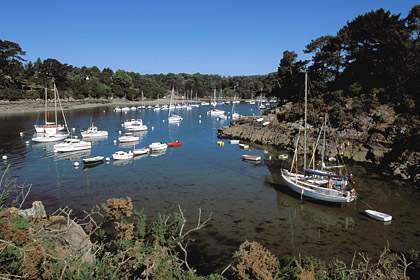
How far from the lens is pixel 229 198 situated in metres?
29.8

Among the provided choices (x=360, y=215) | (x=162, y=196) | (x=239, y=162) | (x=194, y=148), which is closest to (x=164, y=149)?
(x=194, y=148)

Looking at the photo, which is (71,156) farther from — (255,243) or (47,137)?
(255,243)

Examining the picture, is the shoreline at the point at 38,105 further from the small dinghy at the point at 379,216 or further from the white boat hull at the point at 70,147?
the small dinghy at the point at 379,216

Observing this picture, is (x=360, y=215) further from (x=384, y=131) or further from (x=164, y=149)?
(x=164, y=149)

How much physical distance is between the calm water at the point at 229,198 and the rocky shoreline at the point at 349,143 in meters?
3.27

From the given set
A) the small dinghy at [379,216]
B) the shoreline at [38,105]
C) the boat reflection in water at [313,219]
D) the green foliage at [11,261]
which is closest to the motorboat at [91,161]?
the boat reflection in water at [313,219]

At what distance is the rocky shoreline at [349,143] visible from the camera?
121 feet

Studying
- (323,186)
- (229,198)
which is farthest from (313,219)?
(229,198)

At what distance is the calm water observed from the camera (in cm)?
2138

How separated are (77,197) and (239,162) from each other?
23.1 meters

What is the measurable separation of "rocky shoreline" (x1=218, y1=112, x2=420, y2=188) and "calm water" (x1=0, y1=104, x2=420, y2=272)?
327cm

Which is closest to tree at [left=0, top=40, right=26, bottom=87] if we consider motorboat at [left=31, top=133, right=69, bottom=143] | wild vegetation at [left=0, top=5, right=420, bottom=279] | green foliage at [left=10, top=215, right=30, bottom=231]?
wild vegetation at [left=0, top=5, right=420, bottom=279]

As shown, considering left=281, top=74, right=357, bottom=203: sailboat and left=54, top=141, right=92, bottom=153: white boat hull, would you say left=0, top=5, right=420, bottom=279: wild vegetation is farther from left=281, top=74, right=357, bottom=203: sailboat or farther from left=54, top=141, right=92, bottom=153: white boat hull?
left=54, top=141, right=92, bottom=153: white boat hull

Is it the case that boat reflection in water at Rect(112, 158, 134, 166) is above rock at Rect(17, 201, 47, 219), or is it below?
below
